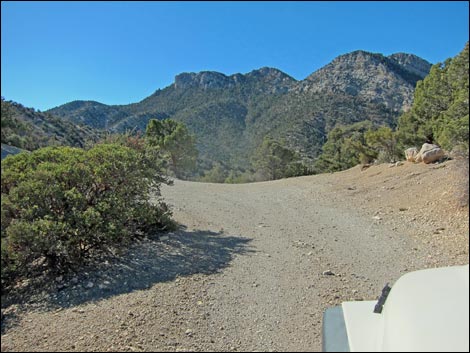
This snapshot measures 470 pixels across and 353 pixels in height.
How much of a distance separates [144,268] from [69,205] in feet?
4.17

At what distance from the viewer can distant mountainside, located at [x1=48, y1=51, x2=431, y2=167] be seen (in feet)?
153

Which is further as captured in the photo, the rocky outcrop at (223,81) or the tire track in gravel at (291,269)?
the rocky outcrop at (223,81)

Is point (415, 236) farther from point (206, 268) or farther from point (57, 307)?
point (57, 307)

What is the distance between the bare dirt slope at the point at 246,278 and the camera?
264cm

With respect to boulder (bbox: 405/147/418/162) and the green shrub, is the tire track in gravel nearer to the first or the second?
the green shrub

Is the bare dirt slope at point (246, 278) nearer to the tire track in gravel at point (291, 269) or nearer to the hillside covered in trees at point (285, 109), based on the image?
the tire track in gravel at point (291, 269)

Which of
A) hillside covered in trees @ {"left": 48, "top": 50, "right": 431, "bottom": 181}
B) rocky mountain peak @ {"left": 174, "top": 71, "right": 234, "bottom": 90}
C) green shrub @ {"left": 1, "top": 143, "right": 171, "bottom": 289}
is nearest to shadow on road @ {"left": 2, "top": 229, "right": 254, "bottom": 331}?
green shrub @ {"left": 1, "top": 143, "right": 171, "bottom": 289}

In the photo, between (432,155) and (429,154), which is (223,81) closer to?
(429,154)

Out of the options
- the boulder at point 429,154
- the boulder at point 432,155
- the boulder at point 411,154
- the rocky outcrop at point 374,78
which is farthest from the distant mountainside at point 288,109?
the boulder at point 432,155

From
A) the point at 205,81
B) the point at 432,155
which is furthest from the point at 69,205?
the point at 205,81

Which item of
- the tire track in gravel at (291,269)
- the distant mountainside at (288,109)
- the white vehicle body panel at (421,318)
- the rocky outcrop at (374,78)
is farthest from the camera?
the rocky outcrop at (374,78)

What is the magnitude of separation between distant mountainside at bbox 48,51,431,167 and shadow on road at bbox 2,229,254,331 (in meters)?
33.9

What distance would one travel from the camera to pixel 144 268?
5125 mm

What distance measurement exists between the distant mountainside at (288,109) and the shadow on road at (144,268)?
33.9 metres
